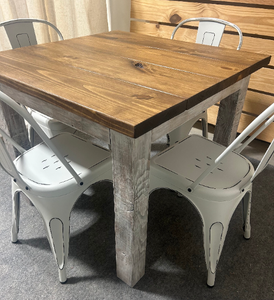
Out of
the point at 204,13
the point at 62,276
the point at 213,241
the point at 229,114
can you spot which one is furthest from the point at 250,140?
the point at 204,13

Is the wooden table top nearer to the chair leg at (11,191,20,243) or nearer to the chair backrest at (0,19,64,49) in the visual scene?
the chair backrest at (0,19,64,49)

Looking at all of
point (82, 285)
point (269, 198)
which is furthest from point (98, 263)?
point (269, 198)

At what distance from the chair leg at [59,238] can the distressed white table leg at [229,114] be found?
2.89 ft

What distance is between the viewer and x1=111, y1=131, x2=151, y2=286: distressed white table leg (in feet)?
2.45

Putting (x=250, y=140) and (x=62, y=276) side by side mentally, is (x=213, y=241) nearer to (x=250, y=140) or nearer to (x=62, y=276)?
(x=250, y=140)

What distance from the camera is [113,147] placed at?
0.77 meters

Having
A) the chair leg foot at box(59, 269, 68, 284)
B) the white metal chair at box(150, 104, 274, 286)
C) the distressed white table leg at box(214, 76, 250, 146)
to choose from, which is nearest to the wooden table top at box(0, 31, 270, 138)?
the distressed white table leg at box(214, 76, 250, 146)

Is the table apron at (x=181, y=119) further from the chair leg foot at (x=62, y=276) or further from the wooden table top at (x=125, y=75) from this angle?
the chair leg foot at (x=62, y=276)

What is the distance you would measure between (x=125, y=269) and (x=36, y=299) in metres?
0.35

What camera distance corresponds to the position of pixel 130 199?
0.83 meters

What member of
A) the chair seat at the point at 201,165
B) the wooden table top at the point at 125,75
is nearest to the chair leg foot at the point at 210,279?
the chair seat at the point at 201,165

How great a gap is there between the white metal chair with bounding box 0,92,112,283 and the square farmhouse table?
0.17 m

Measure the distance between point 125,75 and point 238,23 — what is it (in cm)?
127

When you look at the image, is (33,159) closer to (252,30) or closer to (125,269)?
(125,269)
